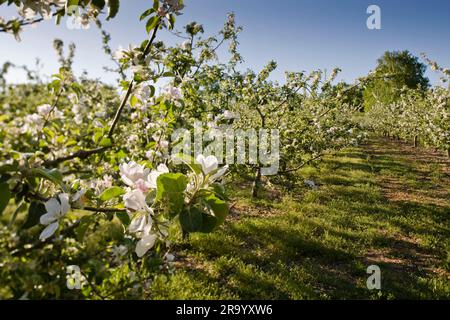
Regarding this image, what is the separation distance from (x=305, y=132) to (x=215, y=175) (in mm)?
6239

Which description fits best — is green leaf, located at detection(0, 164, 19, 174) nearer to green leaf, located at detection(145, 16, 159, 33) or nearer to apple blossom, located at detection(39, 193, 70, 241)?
apple blossom, located at detection(39, 193, 70, 241)

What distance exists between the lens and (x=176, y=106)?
8.71 feet

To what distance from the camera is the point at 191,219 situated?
3.04 ft

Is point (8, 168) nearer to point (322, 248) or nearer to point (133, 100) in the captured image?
point (133, 100)

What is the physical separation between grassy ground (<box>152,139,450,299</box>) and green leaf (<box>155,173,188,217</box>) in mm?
1802

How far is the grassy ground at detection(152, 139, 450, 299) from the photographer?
3988 millimetres

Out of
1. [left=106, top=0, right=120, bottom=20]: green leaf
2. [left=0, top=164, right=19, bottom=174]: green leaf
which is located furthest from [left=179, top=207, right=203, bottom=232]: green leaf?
[left=106, top=0, right=120, bottom=20]: green leaf

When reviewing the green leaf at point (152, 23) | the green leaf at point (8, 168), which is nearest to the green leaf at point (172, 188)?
the green leaf at point (8, 168)

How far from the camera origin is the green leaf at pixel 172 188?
92 centimetres

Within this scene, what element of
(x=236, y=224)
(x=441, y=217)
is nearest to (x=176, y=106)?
(x=236, y=224)

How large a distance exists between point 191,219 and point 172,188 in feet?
0.32

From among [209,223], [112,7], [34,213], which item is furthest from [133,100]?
[209,223]

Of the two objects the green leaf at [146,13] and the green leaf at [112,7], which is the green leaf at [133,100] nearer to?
the green leaf at [146,13]

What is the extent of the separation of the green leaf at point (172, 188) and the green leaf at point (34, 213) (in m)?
0.36
